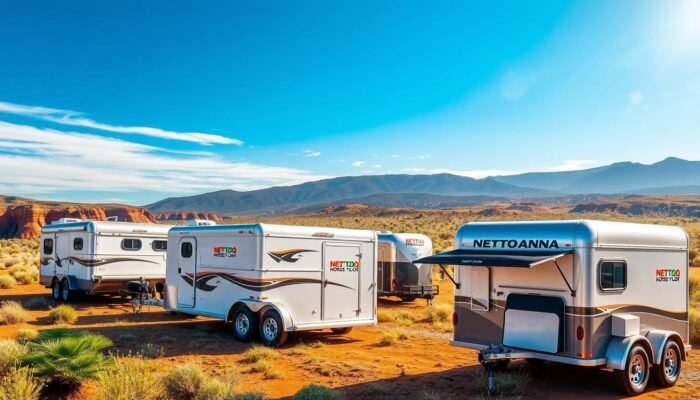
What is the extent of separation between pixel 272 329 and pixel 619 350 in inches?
269

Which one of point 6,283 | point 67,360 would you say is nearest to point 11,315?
point 67,360

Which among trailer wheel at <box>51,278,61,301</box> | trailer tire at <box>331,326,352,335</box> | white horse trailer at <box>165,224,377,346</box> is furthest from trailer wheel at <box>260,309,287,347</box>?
trailer wheel at <box>51,278,61,301</box>

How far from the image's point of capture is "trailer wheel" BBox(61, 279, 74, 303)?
2009 centimetres

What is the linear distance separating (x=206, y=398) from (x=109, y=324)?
8990 mm

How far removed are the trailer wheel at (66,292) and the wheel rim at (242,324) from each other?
877 cm


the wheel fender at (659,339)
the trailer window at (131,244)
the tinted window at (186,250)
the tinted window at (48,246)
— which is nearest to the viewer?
the wheel fender at (659,339)

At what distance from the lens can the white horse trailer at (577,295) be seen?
29.1ft

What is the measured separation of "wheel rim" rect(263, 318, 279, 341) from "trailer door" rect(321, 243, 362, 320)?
124cm

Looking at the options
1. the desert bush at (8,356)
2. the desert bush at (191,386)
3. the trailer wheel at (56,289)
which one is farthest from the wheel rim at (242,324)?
the trailer wheel at (56,289)

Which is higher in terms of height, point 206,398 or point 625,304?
point 625,304

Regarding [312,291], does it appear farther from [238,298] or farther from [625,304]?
[625,304]

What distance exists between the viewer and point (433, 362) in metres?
12.0

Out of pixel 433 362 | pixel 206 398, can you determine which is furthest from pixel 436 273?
pixel 206 398

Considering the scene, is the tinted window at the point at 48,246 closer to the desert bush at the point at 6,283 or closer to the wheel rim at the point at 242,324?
the desert bush at the point at 6,283
